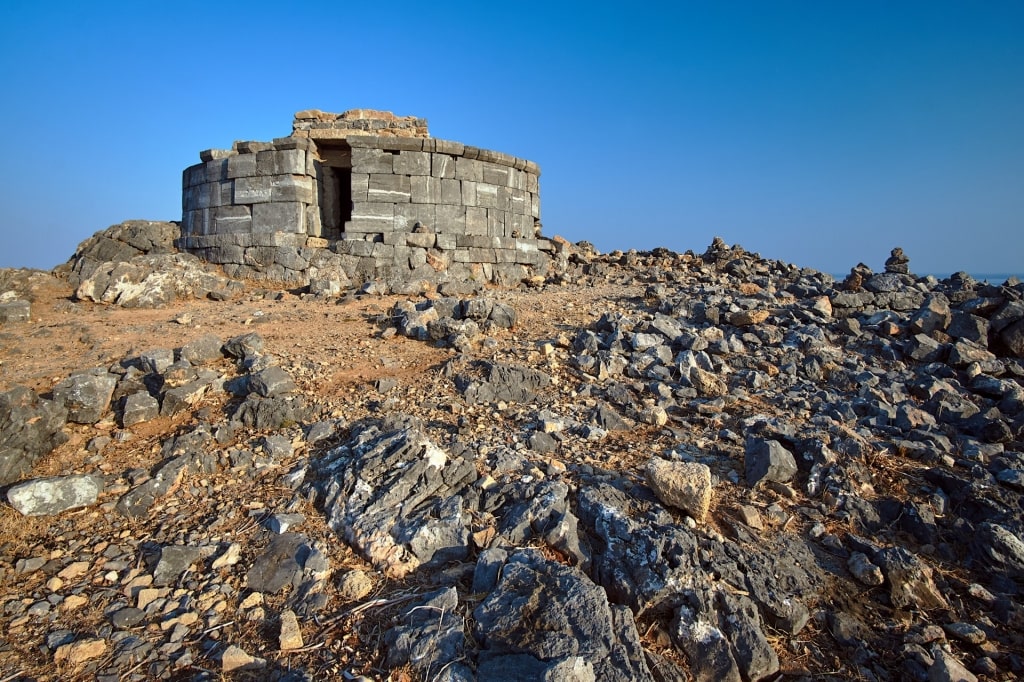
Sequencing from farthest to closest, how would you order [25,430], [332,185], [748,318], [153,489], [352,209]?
[332,185] < [352,209] < [748,318] < [25,430] < [153,489]

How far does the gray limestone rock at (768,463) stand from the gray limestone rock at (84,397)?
4.81 m

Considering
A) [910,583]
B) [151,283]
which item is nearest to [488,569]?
[910,583]

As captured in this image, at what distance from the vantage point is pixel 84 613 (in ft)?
8.24

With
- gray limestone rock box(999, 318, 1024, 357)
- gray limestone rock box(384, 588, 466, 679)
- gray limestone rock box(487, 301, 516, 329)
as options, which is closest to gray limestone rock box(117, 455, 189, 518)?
gray limestone rock box(384, 588, 466, 679)

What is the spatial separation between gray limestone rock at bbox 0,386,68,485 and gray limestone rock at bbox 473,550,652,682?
333cm

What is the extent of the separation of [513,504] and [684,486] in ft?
3.24

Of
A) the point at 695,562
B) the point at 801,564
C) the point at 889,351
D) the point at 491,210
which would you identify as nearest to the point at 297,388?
the point at 695,562

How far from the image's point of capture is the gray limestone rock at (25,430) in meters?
3.48

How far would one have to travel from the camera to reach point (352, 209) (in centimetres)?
1003

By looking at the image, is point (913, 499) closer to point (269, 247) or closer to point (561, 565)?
point (561, 565)

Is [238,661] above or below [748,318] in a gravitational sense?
below

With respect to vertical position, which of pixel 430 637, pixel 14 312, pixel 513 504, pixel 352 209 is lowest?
pixel 430 637

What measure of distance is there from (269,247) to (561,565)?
8986mm

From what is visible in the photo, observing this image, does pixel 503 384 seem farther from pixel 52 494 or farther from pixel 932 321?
pixel 932 321
